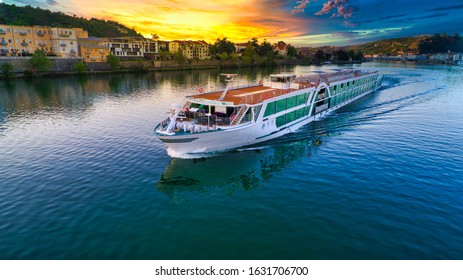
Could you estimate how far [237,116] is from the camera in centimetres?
2750

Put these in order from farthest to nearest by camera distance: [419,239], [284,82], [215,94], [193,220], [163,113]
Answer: [163,113] → [284,82] → [215,94] → [193,220] → [419,239]

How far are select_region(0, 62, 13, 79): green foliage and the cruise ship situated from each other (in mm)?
82535

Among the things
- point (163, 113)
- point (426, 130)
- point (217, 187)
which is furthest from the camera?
point (163, 113)

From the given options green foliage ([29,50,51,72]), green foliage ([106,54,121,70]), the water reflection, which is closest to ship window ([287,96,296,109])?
the water reflection

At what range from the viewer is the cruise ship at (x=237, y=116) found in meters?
25.6

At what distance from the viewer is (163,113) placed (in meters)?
48.3

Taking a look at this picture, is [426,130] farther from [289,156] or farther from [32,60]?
[32,60]

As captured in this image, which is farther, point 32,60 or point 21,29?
point 21,29

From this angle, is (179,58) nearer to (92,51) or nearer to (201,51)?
(201,51)

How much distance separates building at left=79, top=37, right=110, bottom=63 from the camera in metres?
115

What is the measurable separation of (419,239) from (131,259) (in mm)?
15365

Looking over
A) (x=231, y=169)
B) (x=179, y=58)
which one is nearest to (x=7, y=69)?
(x=179, y=58)
